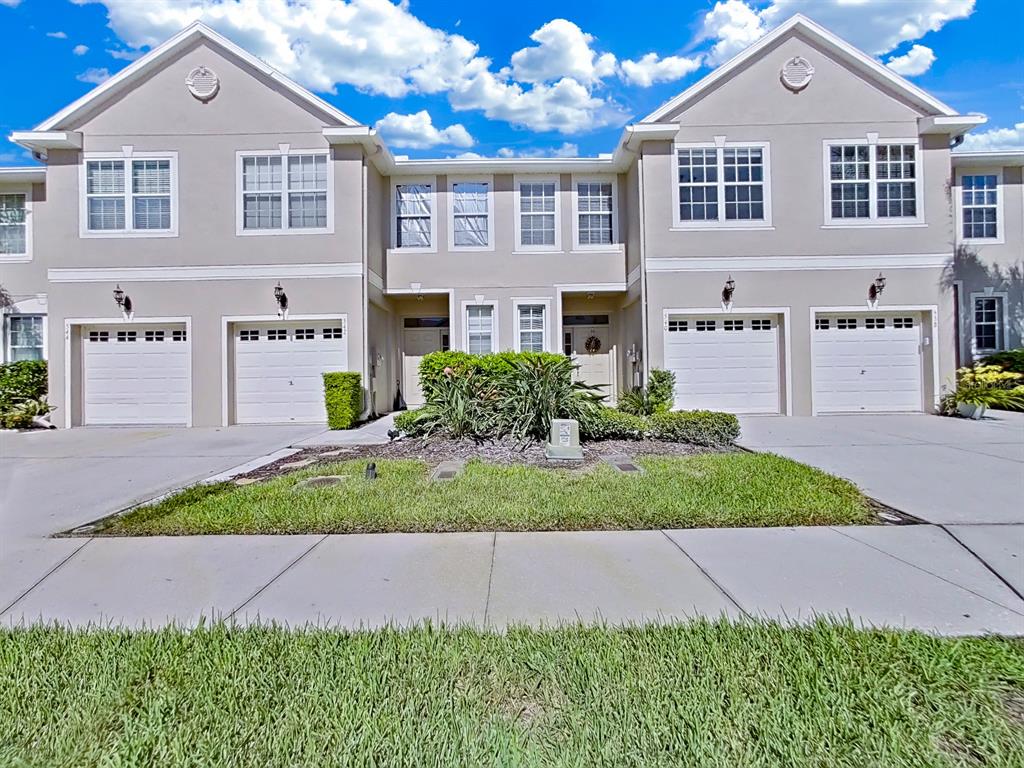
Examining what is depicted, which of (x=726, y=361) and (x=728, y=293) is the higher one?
(x=728, y=293)

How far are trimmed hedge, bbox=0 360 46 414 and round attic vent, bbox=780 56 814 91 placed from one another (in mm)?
18777

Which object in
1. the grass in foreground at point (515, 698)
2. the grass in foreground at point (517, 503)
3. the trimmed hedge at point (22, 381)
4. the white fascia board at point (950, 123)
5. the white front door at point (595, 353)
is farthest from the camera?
the white front door at point (595, 353)

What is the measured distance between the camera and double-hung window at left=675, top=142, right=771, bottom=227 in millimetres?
12086

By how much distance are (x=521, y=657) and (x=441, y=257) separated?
40.0ft

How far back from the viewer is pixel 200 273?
39.5 ft

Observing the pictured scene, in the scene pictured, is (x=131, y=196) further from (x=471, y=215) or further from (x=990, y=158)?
(x=990, y=158)

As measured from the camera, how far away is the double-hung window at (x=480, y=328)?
13.7 metres

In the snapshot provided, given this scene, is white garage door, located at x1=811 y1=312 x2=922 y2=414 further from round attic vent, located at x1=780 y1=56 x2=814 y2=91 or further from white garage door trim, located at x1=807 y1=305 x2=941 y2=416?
round attic vent, located at x1=780 y1=56 x2=814 y2=91

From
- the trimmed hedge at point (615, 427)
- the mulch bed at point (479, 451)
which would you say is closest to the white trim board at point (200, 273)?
the mulch bed at point (479, 451)

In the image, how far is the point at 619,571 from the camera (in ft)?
11.8

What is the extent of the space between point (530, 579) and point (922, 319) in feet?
42.7

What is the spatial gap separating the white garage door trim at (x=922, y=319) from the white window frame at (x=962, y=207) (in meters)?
3.40

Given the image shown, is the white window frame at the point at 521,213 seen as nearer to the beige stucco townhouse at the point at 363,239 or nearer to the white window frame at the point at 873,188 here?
the beige stucco townhouse at the point at 363,239

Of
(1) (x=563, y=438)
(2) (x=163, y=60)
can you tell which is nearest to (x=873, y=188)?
(1) (x=563, y=438)
